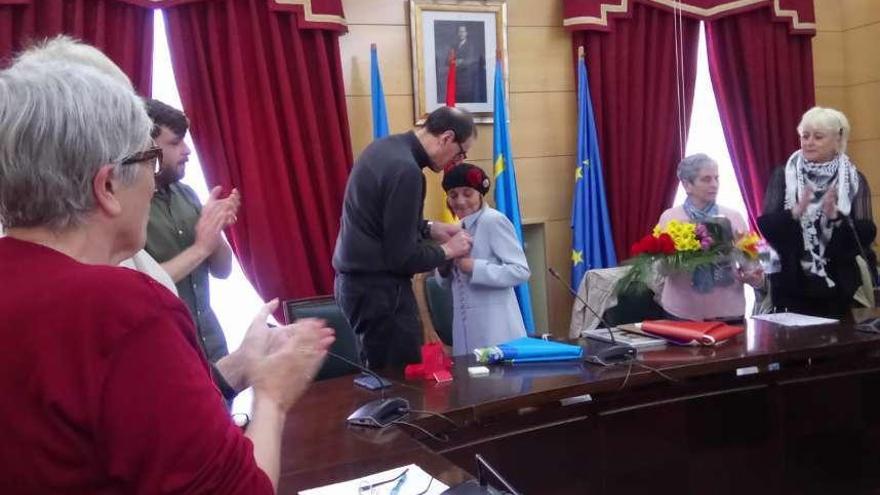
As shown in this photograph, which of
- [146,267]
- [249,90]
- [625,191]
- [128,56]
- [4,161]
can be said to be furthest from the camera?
[625,191]

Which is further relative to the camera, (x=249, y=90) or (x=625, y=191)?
(x=625, y=191)

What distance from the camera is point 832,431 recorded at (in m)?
2.70

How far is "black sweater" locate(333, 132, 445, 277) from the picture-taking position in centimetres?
273

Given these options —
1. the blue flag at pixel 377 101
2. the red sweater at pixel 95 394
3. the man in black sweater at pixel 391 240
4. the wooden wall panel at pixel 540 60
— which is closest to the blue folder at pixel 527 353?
→ the man in black sweater at pixel 391 240

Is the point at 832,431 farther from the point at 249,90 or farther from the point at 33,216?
the point at 249,90

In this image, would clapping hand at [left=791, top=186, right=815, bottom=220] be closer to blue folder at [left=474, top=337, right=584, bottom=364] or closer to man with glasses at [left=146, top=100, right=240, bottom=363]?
blue folder at [left=474, top=337, right=584, bottom=364]

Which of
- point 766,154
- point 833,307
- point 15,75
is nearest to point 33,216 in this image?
point 15,75

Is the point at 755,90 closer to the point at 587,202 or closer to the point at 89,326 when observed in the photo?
the point at 587,202

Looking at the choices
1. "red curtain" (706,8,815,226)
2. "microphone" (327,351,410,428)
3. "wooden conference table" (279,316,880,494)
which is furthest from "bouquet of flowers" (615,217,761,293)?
"red curtain" (706,8,815,226)

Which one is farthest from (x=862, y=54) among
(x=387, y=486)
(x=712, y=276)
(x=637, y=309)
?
(x=387, y=486)

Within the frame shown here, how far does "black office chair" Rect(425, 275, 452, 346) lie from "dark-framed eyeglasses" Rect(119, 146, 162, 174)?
115 inches

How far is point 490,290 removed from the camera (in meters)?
3.23

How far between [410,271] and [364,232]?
21 cm

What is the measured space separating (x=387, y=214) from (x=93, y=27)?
186 cm
